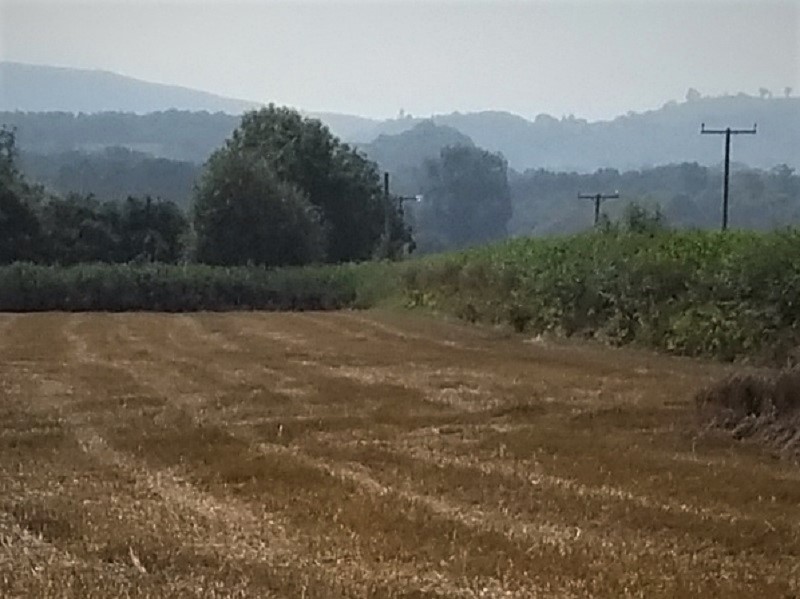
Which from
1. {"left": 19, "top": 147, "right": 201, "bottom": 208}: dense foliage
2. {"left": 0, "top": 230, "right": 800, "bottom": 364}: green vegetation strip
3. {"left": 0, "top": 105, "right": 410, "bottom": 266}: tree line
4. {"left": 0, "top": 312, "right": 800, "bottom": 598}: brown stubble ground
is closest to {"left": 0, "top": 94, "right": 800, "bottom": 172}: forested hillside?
{"left": 19, "top": 147, "right": 201, "bottom": 208}: dense foliage

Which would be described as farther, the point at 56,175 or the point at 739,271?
the point at 56,175

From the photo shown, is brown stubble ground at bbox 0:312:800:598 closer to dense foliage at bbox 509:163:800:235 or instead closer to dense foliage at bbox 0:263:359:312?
dense foliage at bbox 509:163:800:235

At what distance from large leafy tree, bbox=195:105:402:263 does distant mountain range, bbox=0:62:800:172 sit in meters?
3.96

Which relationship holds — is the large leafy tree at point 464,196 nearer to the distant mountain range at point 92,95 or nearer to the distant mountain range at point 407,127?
the distant mountain range at point 407,127

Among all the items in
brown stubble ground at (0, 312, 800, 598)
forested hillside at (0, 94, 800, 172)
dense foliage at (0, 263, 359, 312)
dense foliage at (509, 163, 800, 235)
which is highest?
forested hillside at (0, 94, 800, 172)

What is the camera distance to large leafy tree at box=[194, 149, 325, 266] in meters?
39.3

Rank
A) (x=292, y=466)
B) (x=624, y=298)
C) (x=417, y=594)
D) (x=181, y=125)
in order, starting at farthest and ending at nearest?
1. (x=181, y=125)
2. (x=624, y=298)
3. (x=292, y=466)
4. (x=417, y=594)

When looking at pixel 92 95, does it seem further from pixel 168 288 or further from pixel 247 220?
pixel 168 288

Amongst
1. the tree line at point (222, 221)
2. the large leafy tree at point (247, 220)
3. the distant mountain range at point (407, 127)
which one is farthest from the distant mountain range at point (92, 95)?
the large leafy tree at point (247, 220)

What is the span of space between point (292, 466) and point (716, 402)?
287cm

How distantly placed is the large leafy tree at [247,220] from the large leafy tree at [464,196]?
2590 cm

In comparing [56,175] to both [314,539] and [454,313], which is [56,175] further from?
[314,539]

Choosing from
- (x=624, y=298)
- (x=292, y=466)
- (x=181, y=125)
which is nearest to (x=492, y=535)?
(x=292, y=466)

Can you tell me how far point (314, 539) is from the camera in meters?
5.32
